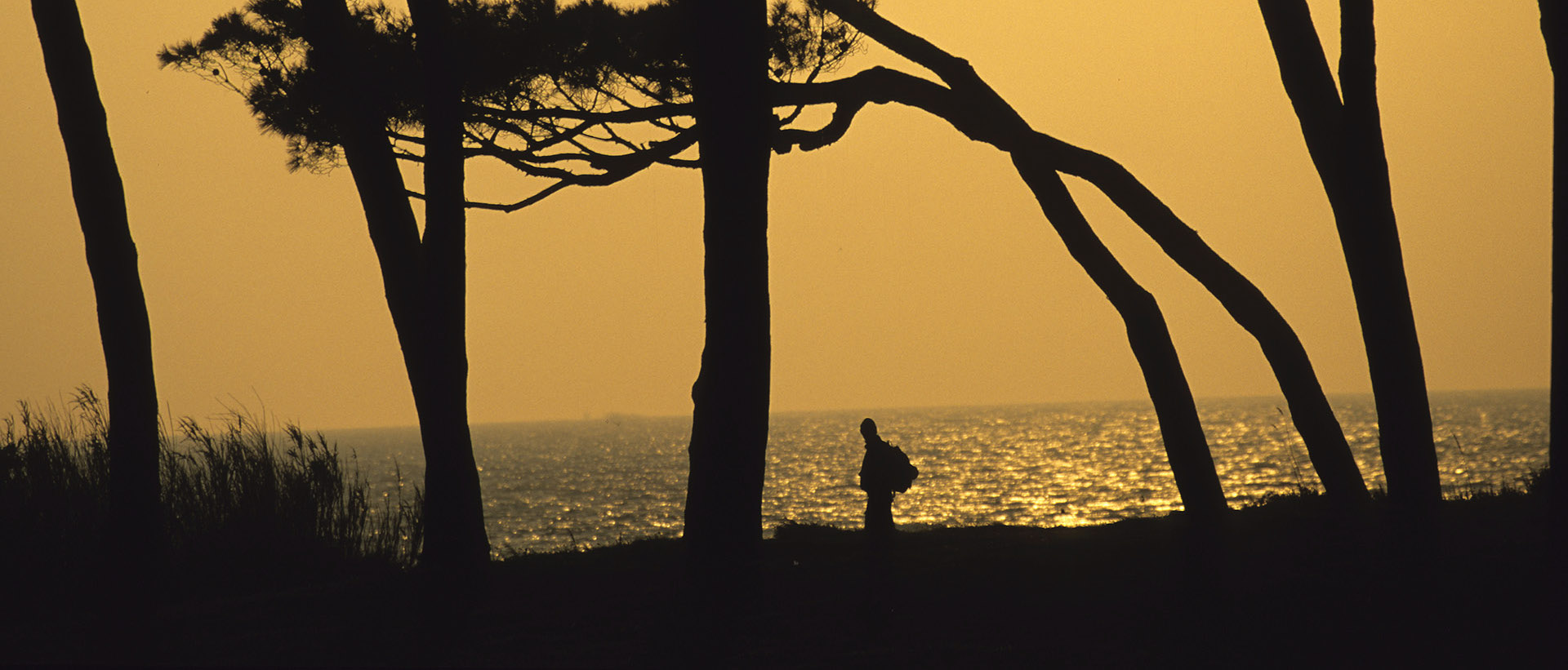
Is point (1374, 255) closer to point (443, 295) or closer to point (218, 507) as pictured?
point (443, 295)

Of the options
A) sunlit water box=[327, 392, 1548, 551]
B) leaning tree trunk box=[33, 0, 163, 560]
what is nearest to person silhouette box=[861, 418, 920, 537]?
leaning tree trunk box=[33, 0, 163, 560]

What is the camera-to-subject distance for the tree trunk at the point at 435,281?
687 centimetres

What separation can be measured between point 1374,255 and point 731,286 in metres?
3.53

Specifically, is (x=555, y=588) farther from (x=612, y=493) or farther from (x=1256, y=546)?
(x=612, y=493)

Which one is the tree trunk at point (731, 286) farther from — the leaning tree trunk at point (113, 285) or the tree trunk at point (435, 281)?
the leaning tree trunk at point (113, 285)

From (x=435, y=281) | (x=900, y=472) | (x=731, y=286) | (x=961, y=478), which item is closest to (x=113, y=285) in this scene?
(x=435, y=281)

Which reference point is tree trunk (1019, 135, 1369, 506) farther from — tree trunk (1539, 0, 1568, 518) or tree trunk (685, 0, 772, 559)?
tree trunk (1539, 0, 1568, 518)

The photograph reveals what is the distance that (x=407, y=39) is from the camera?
8578mm

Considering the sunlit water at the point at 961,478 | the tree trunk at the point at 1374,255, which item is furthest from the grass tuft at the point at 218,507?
the tree trunk at the point at 1374,255

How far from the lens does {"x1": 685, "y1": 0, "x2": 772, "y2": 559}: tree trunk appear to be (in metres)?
5.86

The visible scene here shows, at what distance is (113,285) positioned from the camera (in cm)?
665

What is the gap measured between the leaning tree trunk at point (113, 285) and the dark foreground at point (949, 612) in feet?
1.92

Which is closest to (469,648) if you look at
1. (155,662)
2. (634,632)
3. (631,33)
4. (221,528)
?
(634,632)

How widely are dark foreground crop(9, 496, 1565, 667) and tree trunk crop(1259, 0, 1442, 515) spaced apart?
1.20 feet
